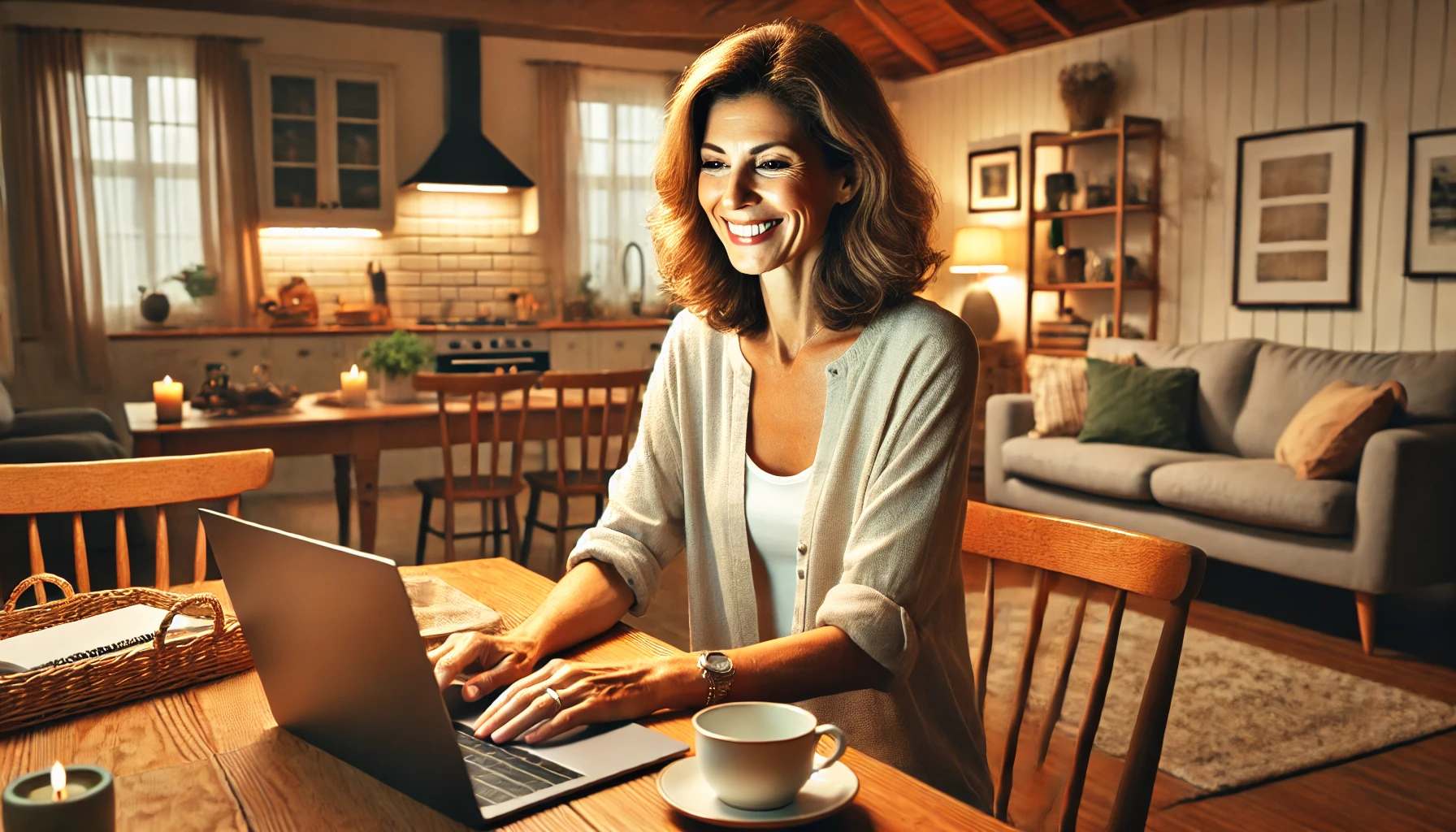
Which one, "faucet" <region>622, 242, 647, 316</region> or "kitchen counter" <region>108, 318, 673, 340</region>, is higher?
"faucet" <region>622, 242, 647, 316</region>

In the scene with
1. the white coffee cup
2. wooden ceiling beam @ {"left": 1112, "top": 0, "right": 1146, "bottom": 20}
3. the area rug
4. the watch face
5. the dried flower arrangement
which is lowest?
the area rug

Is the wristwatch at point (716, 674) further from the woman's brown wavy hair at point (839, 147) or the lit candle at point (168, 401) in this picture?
the lit candle at point (168, 401)

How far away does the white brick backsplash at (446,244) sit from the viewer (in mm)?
7371

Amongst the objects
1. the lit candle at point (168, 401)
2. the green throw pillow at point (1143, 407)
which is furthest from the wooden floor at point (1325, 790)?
the lit candle at point (168, 401)

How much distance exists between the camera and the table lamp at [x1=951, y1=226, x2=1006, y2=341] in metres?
7.06

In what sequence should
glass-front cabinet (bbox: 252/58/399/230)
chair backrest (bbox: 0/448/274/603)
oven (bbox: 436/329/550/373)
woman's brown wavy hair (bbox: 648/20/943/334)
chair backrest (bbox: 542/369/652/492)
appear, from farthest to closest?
oven (bbox: 436/329/550/373), glass-front cabinet (bbox: 252/58/399/230), chair backrest (bbox: 542/369/652/492), chair backrest (bbox: 0/448/274/603), woman's brown wavy hair (bbox: 648/20/943/334)

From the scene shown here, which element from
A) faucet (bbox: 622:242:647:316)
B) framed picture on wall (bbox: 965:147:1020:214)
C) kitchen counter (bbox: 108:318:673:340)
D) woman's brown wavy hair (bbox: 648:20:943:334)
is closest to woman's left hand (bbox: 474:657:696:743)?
woman's brown wavy hair (bbox: 648:20:943:334)

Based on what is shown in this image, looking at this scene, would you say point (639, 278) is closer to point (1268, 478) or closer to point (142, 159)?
point (142, 159)

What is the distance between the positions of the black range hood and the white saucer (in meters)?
6.53

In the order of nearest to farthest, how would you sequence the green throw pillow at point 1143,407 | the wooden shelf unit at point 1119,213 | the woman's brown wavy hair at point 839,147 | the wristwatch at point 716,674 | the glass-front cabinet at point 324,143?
the wristwatch at point 716,674
the woman's brown wavy hair at point 839,147
the green throw pillow at point 1143,407
the wooden shelf unit at point 1119,213
the glass-front cabinet at point 324,143

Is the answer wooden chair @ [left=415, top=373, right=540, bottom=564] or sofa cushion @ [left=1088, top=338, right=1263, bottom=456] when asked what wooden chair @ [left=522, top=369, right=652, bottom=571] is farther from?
sofa cushion @ [left=1088, top=338, right=1263, bottom=456]

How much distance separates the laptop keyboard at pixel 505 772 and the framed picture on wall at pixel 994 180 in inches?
268

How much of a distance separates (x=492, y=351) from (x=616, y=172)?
1.65m

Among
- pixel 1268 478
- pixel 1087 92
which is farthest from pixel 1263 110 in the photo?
pixel 1268 478
